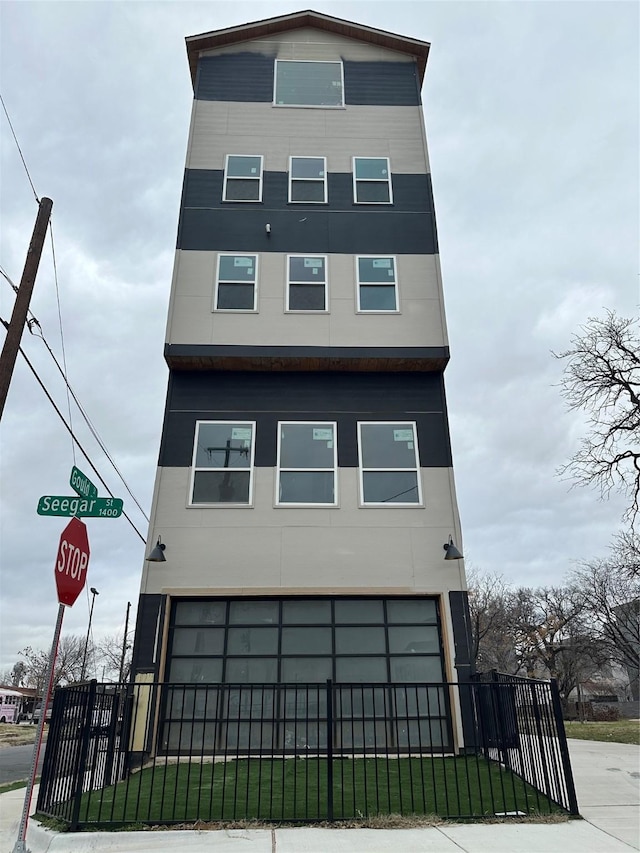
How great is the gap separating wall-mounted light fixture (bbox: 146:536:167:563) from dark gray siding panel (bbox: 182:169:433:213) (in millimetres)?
8482

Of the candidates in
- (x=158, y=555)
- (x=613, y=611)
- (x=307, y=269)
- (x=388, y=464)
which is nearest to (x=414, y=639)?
(x=388, y=464)

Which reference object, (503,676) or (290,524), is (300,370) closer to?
(290,524)

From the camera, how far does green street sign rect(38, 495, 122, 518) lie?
7.07 meters

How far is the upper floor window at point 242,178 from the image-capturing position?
605 inches

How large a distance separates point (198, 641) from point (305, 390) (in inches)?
219

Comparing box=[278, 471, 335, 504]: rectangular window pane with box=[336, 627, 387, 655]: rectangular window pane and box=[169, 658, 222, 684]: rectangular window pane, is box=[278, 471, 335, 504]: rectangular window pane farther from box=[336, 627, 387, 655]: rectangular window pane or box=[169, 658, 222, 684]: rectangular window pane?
box=[169, 658, 222, 684]: rectangular window pane

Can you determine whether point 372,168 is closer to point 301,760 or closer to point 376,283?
point 376,283

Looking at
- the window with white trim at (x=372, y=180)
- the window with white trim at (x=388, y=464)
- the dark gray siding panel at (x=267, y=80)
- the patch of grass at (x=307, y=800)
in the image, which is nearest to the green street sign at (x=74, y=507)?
the patch of grass at (x=307, y=800)

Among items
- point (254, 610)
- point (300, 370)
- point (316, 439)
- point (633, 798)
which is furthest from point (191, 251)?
Result: point (633, 798)

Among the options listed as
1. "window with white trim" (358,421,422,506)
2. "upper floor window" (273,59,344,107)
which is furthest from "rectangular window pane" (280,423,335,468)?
"upper floor window" (273,59,344,107)

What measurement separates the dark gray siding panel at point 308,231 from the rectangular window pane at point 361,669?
9.19 m

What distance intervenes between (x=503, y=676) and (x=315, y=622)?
3.72 m

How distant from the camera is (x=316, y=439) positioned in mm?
12930

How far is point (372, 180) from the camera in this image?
51.7ft
